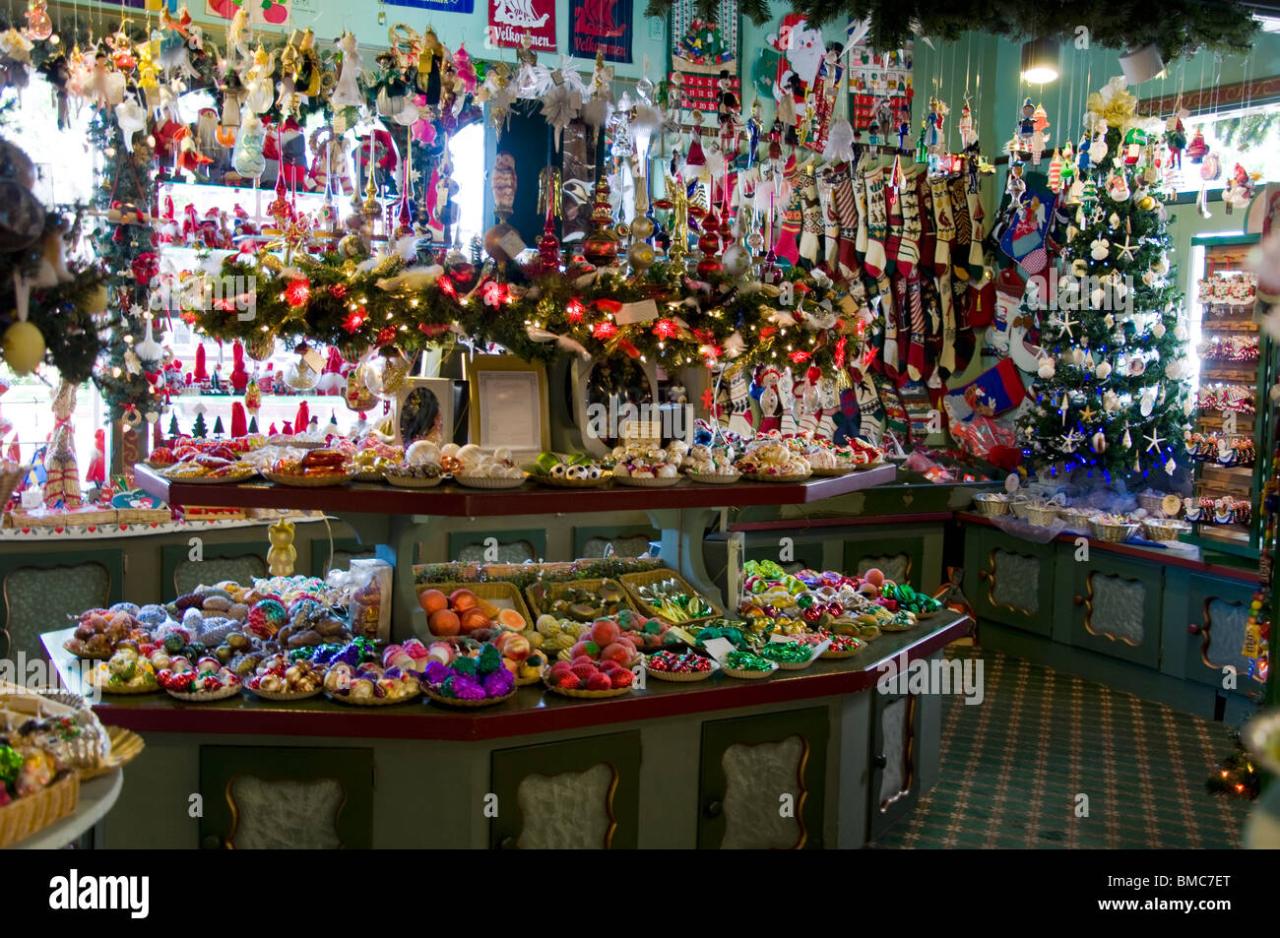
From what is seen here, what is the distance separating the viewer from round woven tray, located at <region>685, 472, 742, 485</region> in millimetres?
4000

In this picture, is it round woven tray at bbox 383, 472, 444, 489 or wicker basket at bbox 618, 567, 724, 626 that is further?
wicker basket at bbox 618, 567, 724, 626

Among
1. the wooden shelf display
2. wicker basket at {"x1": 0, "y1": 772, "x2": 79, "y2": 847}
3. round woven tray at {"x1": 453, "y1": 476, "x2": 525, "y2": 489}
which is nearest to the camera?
wicker basket at {"x1": 0, "y1": 772, "x2": 79, "y2": 847}

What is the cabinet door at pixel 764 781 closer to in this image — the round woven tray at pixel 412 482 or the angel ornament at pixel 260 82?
the round woven tray at pixel 412 482

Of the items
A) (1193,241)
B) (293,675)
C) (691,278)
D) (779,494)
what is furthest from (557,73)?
(1193,241)

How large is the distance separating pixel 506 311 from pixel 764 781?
1751 mm

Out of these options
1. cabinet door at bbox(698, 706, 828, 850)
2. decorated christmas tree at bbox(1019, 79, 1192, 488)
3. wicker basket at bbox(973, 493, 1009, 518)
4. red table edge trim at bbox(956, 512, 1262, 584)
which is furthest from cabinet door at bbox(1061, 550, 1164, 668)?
cabinet door at bbox(698, 706, 828, 850)

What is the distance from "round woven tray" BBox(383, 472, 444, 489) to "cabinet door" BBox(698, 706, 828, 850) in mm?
1153

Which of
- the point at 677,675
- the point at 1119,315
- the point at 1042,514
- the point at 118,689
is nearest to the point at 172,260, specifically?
the point at 118,689

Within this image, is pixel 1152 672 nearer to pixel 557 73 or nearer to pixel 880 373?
pixel 880 373

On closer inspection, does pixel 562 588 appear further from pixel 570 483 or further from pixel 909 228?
pixel 909 228

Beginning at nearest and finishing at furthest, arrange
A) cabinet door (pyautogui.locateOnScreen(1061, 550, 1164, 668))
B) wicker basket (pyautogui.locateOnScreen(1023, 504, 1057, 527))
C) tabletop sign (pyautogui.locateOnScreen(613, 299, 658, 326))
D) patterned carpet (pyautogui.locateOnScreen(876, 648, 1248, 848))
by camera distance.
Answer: tabletop sign (pyautogui.locateOnScreen(613, 299, 658, 326)) < patterned carpet (pyautogui.locateOnScreen(876, 648, 1248, 848)) < cabinet door (pyautogui.locateOnScreen(1061, 550, 1164, 668)) < wicker basket (pyautogui.locateOnScreen(1023, 504, 1057, 527))

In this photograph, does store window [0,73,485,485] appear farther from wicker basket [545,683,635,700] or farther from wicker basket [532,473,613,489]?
wicker basket [545,683,635,700]

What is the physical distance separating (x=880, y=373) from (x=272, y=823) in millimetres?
6185

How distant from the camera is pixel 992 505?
7.72 meters
